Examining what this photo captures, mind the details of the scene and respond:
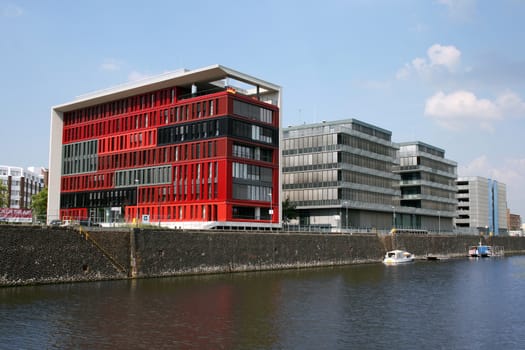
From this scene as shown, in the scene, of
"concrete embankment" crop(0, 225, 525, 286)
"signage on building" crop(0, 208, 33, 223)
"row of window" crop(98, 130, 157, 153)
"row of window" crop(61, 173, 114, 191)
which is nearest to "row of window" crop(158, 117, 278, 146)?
"row of window" crop(98, 130, 157, 153)

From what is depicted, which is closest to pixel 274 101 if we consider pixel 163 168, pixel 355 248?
pixel 163 168

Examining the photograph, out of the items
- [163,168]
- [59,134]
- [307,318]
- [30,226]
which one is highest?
[59,134]

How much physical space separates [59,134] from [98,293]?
8549 cm

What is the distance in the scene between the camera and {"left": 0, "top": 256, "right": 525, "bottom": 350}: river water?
32.7 meters

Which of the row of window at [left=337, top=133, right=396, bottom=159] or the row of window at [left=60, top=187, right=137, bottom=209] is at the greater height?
the row of window at [left=337, top=133, right=396, bottom=159]

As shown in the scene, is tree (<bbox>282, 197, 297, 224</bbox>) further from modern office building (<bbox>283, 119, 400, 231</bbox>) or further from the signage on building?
the signage on building

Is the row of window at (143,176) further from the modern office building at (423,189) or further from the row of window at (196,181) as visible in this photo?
the modern office building at (423,189)

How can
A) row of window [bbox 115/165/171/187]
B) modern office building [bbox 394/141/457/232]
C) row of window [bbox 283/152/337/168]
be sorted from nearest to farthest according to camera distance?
row of window [bbox 115/165/171/187] < row of window [bbox 283/152/337/168] < modern office building [bbox 394/141/457/232]

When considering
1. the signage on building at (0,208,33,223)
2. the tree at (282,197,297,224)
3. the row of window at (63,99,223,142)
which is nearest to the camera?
the signage on building at (0,208,33,223)

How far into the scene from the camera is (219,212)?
321 feet

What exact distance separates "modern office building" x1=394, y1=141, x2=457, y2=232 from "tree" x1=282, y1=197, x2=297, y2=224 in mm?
38677

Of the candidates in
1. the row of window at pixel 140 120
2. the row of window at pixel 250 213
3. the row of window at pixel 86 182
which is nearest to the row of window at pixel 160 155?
the row of window at pixel 86 182

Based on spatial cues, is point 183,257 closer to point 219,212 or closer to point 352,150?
point 219,212

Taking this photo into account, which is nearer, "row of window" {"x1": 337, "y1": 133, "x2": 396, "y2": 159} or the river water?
the river water
